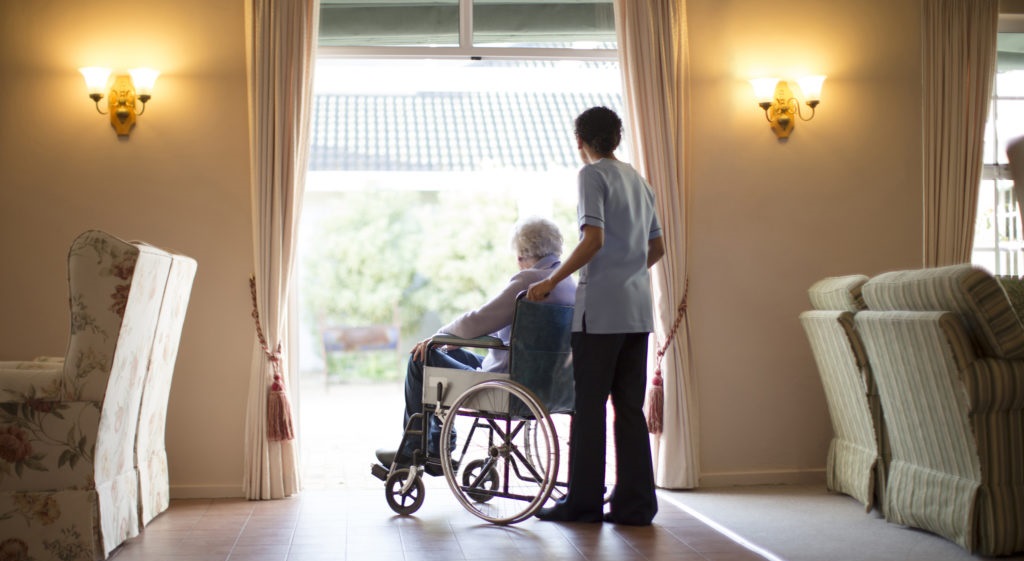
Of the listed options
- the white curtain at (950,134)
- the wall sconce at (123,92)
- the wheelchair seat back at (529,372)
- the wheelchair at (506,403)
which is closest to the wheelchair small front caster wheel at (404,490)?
the wheelchair at (506,403)

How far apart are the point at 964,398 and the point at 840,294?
3.05 feet

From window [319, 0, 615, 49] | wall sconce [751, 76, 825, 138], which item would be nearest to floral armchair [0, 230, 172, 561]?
window [319, 0, 615, 49]

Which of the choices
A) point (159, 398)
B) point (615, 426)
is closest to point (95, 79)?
point (159, 398)

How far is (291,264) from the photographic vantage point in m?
4.47

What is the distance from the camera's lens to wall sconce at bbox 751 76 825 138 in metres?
4.73

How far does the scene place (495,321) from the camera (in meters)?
3.81

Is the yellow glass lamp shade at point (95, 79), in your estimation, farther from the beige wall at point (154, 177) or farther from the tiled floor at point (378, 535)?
the tiled floor at point (378, 535)

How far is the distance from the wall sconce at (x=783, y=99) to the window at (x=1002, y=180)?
3.80 feet

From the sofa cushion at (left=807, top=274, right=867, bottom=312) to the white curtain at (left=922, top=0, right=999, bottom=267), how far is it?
3.07ft

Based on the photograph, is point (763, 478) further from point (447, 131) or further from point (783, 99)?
point (447, 131)

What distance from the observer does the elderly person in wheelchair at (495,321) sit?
3.80m

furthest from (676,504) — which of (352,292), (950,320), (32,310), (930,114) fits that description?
(352,292)

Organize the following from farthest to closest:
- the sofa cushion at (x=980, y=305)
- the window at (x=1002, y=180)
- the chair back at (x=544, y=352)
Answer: the window at (x=1002, y=180) → the chair back at (x=544, y=352) → the sofa cushion at (x=980, y=305)

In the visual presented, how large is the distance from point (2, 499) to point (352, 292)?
8.88m
